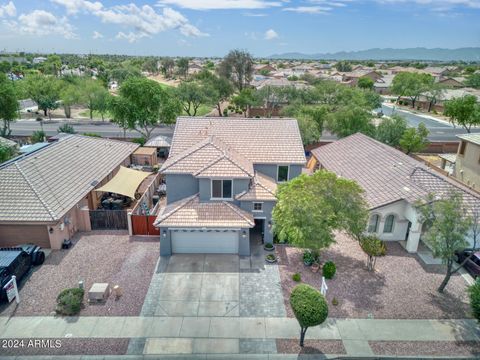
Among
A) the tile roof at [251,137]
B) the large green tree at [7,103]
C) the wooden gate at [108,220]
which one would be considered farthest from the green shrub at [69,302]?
the large green tree at [7,103]

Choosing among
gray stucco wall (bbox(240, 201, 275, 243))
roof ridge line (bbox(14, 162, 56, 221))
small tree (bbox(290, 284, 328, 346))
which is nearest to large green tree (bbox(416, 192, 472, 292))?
small tree (bbox(290, 284, 328, 346))

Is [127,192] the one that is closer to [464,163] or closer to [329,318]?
[329,318]

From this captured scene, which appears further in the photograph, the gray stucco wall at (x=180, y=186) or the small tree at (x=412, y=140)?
the small tree at (x=412, y=140)

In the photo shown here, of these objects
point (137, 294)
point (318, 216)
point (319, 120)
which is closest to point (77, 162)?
point (137, 294)

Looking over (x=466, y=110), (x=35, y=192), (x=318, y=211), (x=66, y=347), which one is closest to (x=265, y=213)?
(x=318, y=211)

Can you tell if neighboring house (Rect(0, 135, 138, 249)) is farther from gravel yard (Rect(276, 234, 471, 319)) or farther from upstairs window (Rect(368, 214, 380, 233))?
upstairs window (Rect(368, 214, 380, 233))

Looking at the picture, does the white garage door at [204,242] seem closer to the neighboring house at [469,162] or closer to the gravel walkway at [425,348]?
the gravel walkway at [425,348]
